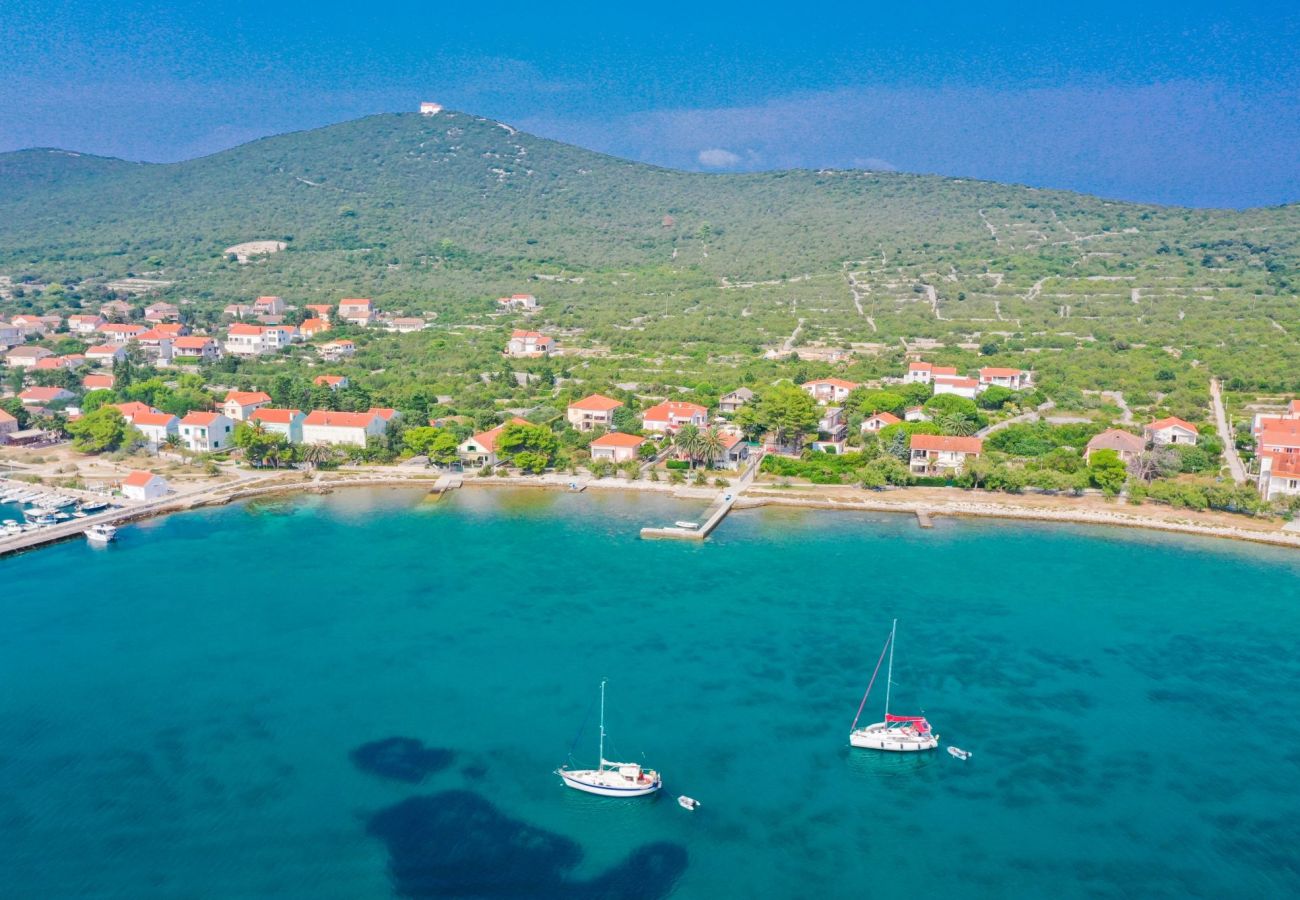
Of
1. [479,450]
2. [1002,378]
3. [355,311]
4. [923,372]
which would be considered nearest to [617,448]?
[479,450]

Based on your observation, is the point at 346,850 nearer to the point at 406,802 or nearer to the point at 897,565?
the point at 406,802

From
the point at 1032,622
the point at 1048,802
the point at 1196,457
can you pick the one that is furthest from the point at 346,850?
the point at 1196,457

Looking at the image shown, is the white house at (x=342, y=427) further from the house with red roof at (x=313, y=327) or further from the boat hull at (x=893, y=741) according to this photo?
the house with red roof at (x=313, y=327)

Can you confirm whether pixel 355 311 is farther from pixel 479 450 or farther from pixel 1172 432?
pixel 1172 432

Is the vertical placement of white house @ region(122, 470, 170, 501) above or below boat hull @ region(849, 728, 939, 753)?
above

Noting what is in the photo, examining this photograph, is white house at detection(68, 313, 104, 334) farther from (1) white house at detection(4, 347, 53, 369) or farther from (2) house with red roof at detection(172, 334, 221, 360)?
(2) house with red roof at detection(172, 334, 221, 360)

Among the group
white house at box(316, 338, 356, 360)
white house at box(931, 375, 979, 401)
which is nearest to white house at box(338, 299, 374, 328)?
white house at box(316, 338, 356, 360)
